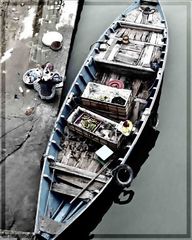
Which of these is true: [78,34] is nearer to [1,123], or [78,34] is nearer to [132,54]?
[132,54]

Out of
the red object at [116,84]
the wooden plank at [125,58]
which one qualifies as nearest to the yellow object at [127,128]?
the red object at [116,84]

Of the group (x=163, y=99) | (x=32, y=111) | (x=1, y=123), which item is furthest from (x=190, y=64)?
(x=1, y=123)

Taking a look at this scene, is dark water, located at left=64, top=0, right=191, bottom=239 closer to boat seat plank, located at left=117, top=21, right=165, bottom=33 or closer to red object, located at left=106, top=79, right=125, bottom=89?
boat seat plank, located at left=117, top=21, right=165, bottom=33

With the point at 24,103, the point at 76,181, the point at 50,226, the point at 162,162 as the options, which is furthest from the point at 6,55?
the point at 50,226

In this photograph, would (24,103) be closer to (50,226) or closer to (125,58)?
(125,58)

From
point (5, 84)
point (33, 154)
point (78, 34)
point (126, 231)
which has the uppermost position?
point (78, 34)

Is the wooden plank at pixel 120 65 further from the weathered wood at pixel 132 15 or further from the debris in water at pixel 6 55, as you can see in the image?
the debris in water at pixel 6 55
